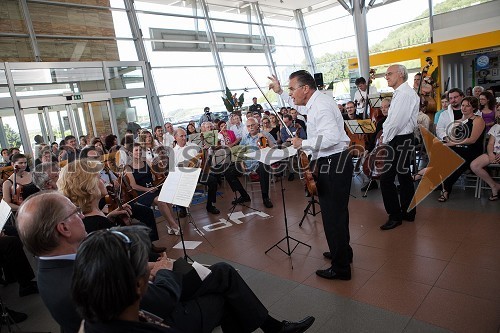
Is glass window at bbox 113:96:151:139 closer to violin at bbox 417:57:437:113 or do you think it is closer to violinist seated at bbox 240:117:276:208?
violinist seated at bbox 240:117:276:208

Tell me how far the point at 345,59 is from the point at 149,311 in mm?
15081

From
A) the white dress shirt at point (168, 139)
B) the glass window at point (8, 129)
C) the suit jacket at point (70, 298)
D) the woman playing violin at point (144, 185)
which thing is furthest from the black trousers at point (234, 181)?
the glass window at point (8, 129)

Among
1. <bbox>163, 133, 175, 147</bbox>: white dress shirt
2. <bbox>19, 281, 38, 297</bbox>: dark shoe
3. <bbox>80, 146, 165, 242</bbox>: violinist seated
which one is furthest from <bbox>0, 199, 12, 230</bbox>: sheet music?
<bbox>163, 133, 175, 147</bbox>: white dress shirt

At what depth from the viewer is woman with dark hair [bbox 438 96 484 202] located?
448 cm

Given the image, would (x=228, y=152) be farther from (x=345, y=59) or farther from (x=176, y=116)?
(x=345, y=59)

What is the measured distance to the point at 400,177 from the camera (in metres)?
3.97

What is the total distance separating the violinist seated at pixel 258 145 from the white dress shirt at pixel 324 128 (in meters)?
2.63

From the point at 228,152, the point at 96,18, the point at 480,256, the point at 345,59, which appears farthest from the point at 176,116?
the point at 480,256

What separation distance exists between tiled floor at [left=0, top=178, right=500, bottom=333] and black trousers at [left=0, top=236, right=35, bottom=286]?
22 cm

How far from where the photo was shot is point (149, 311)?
150 centimetres

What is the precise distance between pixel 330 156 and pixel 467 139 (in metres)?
2.92

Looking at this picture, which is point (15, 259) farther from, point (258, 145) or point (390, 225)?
point (390, 225)

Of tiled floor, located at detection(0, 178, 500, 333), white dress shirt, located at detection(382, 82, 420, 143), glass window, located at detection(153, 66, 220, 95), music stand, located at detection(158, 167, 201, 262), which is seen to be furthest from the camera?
glass window, located at detection(153, 66, 220, 95)

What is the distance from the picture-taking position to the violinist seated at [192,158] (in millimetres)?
5466
